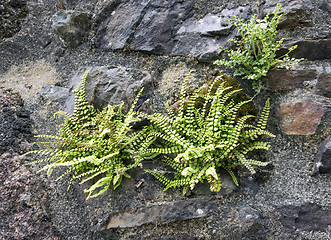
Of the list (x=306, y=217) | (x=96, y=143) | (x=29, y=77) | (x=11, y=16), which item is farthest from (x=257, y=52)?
(x=11, y=16)

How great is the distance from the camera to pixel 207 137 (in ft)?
8.59

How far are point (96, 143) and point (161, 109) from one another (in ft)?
2.45

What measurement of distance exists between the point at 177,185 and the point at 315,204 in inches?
49.3

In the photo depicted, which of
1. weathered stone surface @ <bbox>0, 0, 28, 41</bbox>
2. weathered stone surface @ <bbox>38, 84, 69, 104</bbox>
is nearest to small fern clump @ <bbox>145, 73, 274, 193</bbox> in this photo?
weathered stone surface @ <bbox>38, 84, 69, 104</bbox>

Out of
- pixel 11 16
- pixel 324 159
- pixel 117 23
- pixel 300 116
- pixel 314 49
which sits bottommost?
pixel 324 159

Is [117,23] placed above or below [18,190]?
above

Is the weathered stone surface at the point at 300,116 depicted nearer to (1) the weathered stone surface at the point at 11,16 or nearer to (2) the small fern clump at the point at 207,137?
(2) the small fern clump at the point at 207,137

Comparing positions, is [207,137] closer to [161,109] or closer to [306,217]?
[161,109]

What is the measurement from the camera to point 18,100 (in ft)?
11.0

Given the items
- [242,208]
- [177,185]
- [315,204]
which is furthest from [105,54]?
[315,204]

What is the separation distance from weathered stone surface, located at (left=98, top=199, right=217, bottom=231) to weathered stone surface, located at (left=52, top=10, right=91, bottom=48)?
2.08 metres

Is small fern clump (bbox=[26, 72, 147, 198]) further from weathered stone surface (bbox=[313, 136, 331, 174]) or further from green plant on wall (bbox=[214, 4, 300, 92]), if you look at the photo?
weathered stone surface (bbox=[313, 136, 331, 174])

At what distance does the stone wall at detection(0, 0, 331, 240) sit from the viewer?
2.66 m

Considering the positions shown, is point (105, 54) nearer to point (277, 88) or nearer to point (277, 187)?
point (277, 88)
